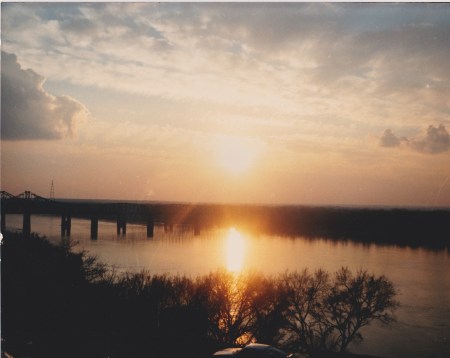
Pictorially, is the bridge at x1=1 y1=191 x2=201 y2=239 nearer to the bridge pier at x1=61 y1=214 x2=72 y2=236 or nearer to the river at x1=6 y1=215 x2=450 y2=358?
the bridge pier at x1=61 y1=214 x2=72 y2=236

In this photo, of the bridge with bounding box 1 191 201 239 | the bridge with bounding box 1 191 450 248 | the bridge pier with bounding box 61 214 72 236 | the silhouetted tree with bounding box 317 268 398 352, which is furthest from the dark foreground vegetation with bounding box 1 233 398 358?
the bridge pier with bounding box 61 214 72 236

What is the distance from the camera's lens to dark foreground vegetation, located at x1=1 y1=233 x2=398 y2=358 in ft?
34.3

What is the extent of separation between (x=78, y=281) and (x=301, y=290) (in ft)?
29.7

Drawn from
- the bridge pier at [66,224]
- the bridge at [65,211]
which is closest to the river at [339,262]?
the bridge at [65,211]

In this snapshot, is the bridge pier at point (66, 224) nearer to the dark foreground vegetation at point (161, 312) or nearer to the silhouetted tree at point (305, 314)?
the dark foreground vegetation at point (161, 312)

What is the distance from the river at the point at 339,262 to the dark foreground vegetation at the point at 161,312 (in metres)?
1.30

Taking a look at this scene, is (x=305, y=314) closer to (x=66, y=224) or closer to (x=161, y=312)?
(x=161, y=312)

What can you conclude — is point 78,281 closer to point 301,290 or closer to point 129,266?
point 301,290

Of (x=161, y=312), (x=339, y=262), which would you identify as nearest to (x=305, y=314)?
(x=161, y=312)

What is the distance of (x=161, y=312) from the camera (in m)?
15.6

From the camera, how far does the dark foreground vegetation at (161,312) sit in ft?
34.3

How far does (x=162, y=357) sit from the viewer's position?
32.4ft

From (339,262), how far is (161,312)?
57.5ft

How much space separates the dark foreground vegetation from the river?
1301 mm
